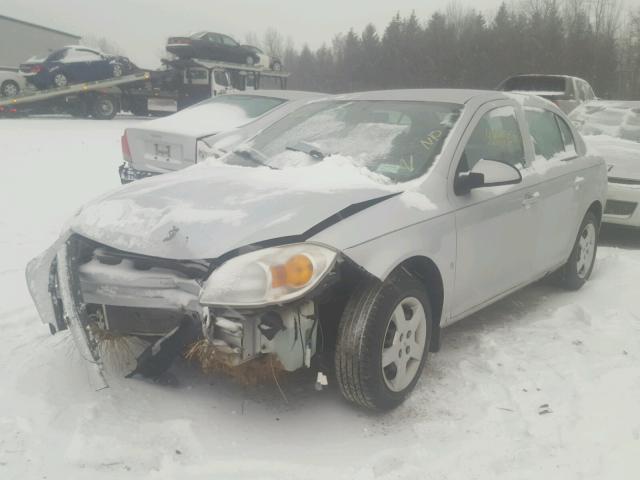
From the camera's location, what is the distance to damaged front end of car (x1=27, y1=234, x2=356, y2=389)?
99.3 inches

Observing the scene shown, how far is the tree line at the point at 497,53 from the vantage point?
42188mm

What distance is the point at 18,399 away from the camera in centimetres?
289

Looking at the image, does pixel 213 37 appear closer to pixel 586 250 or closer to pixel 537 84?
pixel 537 84

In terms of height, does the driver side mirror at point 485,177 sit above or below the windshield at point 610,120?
above

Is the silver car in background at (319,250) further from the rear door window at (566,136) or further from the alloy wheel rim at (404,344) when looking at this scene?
the rear door window at (566,136)

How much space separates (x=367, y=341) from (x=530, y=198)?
188 cm

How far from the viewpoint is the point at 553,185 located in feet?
14.1

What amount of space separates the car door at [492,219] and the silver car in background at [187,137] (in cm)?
285

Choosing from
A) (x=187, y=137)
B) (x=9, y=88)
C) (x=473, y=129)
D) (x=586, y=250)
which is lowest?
(x=586, y=250)

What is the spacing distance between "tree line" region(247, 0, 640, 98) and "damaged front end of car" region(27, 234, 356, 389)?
43.8 metres

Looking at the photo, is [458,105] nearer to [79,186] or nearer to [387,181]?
[387,181]

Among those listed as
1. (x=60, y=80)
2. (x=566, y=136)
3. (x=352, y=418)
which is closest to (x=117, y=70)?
(x=60, y=80)

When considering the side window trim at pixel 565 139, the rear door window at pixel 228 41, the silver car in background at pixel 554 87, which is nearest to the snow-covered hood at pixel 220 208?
the side window trim at pixel 565 139

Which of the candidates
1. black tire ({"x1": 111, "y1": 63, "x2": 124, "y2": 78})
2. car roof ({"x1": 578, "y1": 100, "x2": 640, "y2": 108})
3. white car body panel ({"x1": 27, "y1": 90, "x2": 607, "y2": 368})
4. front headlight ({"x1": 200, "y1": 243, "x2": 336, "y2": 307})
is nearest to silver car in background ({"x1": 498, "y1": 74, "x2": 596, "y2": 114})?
car roof ({"x1": 578, "y1": 100, "x2": 640, "y2": 108})
